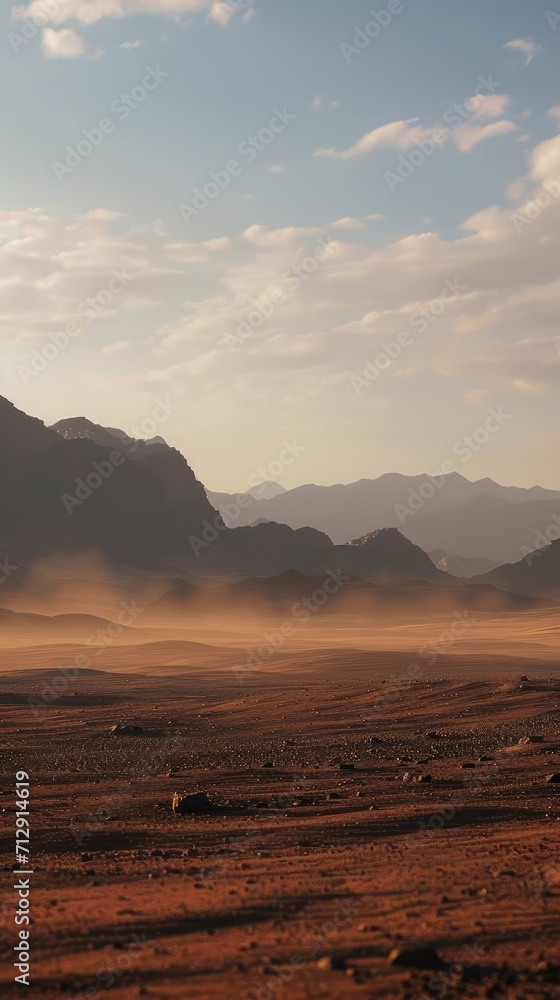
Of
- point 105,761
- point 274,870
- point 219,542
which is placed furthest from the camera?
point 219,542

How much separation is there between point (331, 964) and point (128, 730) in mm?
22836

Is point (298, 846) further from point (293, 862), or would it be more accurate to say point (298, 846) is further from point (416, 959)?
point (416, 959)

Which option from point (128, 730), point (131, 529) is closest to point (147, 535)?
point (131, 529)

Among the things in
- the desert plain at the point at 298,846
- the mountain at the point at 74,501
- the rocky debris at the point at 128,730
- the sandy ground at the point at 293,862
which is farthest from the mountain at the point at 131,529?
the sandy ground at the point at 293,862

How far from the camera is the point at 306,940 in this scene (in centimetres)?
701

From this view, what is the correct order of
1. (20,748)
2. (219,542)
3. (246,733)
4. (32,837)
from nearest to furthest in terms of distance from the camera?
(32,837) → (20,748) → (246,733) → (219,542)

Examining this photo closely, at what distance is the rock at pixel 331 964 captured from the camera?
6297mm

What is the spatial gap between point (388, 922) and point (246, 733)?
20171 millimetres

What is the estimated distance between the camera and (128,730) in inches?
1106

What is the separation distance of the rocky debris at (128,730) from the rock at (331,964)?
2199 centimetres

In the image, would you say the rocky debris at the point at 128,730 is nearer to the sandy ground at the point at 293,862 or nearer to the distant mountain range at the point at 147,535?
the sandy ground at the point at 293,862

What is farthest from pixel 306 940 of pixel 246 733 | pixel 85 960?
pixel 246 733

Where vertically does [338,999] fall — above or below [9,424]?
below

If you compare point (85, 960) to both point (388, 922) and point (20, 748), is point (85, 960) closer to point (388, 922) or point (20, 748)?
point (388, 922)
